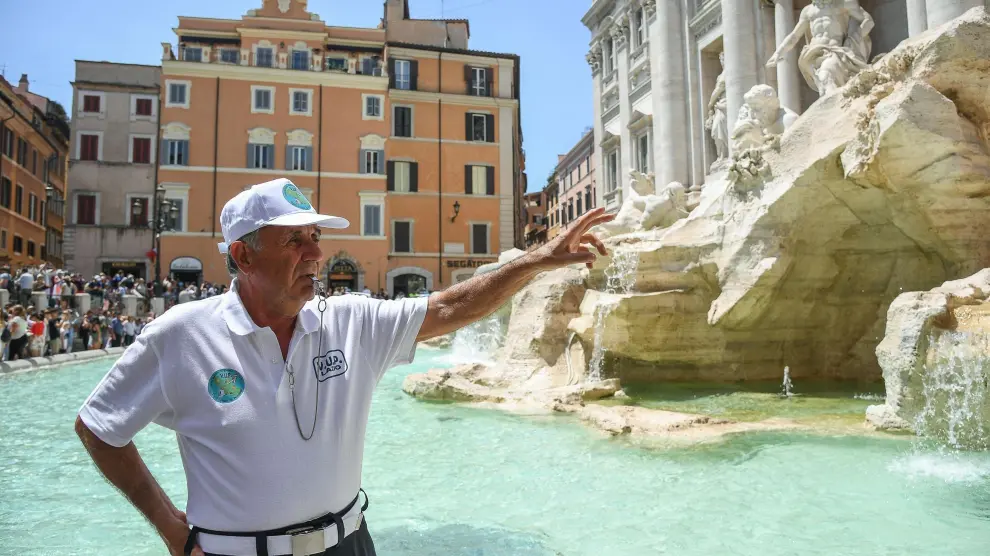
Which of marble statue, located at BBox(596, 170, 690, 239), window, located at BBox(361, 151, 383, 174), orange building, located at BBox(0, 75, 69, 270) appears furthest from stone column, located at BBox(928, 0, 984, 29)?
orange building, located at BBox(0, 75, 69, 270)

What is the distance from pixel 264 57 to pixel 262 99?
8.36 feet

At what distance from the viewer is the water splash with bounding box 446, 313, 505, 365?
1480 cm

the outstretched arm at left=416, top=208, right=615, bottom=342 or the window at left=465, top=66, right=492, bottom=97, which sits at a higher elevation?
the window at left=465, top=66, right=492, bottom=97

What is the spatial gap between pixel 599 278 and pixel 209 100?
87.4 feet

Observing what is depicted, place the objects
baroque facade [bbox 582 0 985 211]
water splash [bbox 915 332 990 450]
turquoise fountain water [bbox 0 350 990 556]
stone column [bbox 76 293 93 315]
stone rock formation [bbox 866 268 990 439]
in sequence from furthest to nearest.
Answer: stone column [bbox 76 293 93 315], baroque facade [bbox 582 0 985 211], stone rock formation [bbox 866 268 990 439], water splash [bbox 915 332 990 450], turquoise fountain water [bbox 0 350 990 556]

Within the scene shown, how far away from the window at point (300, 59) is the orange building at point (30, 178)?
11.8m

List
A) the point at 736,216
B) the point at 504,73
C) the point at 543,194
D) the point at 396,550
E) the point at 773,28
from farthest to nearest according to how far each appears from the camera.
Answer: the point at 543,194 < the point at 504,73 < the point at 773,28 < the point at 736,216 < the point at 396,550

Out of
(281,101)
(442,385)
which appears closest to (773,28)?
(442,385)

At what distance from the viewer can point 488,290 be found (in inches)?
79.0

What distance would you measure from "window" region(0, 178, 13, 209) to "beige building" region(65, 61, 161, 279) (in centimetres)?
234

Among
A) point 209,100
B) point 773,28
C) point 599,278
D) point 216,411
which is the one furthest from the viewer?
point 209,100

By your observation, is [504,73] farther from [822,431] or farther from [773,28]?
[822,431]

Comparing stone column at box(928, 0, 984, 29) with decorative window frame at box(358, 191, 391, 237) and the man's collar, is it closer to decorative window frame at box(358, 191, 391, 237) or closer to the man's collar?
the man's collar

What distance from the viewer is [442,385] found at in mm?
8492
